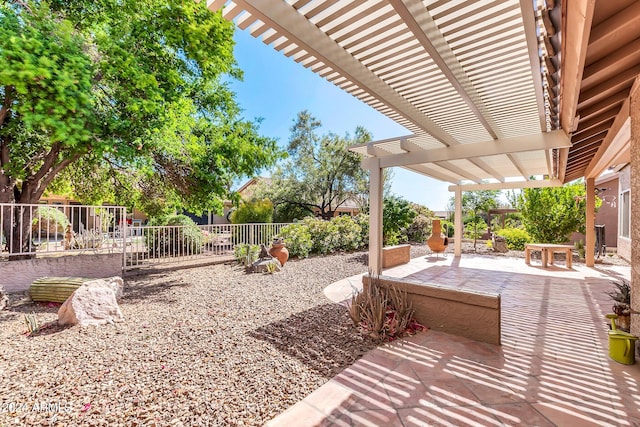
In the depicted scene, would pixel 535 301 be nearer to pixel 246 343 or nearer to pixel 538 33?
pixel 538 33

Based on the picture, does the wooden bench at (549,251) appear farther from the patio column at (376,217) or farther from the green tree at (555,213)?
the patio column at (376,217)

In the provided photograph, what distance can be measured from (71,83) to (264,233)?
24.6 ft

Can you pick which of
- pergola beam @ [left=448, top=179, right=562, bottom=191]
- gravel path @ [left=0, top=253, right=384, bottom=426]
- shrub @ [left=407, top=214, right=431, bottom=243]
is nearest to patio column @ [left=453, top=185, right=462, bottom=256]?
pergola beam @ [left=448, top=179, right=562, bottom=191]

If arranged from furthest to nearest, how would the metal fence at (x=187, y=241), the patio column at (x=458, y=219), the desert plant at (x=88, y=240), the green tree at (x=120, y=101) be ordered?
the patio column at (x=458, y=219) < the metal fence at (x=187, y=241) < the desert plant at (x=88, y=240) < the green tree at (x=120, y=101)

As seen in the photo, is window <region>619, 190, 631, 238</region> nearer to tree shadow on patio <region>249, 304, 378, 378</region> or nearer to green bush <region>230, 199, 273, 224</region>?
tree shadow on patio <region>249, 304, 378, 378</region>

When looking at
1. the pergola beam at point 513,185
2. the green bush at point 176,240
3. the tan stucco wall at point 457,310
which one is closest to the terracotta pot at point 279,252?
the green bush at point 176,240

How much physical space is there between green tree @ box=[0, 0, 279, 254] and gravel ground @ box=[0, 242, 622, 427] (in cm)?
306

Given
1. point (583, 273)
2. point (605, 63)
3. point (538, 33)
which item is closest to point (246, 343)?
point (538, 33)

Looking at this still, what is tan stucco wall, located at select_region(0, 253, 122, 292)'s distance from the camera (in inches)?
219

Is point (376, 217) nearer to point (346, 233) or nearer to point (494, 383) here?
point (494, 383)

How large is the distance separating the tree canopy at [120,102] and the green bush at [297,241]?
3052 mm

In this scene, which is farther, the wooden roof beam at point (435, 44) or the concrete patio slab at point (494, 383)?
the wooden roof beam at point (435, 44)

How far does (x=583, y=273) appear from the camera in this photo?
25.0ft

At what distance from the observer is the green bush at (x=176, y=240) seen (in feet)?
28.7
